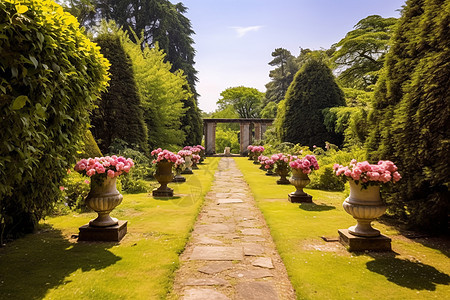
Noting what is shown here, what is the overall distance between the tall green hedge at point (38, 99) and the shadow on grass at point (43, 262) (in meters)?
0.51

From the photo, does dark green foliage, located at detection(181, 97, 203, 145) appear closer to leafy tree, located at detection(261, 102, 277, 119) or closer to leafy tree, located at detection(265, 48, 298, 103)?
leafy tree, located at detection(261, 102, 277, 119)

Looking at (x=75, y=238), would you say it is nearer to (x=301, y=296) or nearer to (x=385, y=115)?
(x=301, y=296)

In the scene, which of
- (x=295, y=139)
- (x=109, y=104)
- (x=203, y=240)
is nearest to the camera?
(x=203, y=240)

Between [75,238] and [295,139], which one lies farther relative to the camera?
[295,139]

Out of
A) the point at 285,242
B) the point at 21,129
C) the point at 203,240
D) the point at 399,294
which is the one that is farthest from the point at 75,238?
the point at 399,294

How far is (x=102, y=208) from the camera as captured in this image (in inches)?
177

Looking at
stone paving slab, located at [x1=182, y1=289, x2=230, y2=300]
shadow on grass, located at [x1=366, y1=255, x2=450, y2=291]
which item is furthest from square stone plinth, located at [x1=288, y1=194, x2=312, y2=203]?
stone paving slab, located at [x1=182, y1=289, x2=230, y2=300]

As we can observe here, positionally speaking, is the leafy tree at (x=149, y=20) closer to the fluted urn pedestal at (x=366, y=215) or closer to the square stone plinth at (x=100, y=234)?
the square stone plinth at (x=100, y=234)

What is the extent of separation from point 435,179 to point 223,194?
18.3 ft

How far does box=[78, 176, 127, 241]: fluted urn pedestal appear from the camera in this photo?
4459mm

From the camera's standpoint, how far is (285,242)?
4.54 metres

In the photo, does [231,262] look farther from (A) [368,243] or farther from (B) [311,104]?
(B) [311,104]

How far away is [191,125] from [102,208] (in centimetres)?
1751

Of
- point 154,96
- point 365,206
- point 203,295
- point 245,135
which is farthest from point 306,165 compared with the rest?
point 245,135
